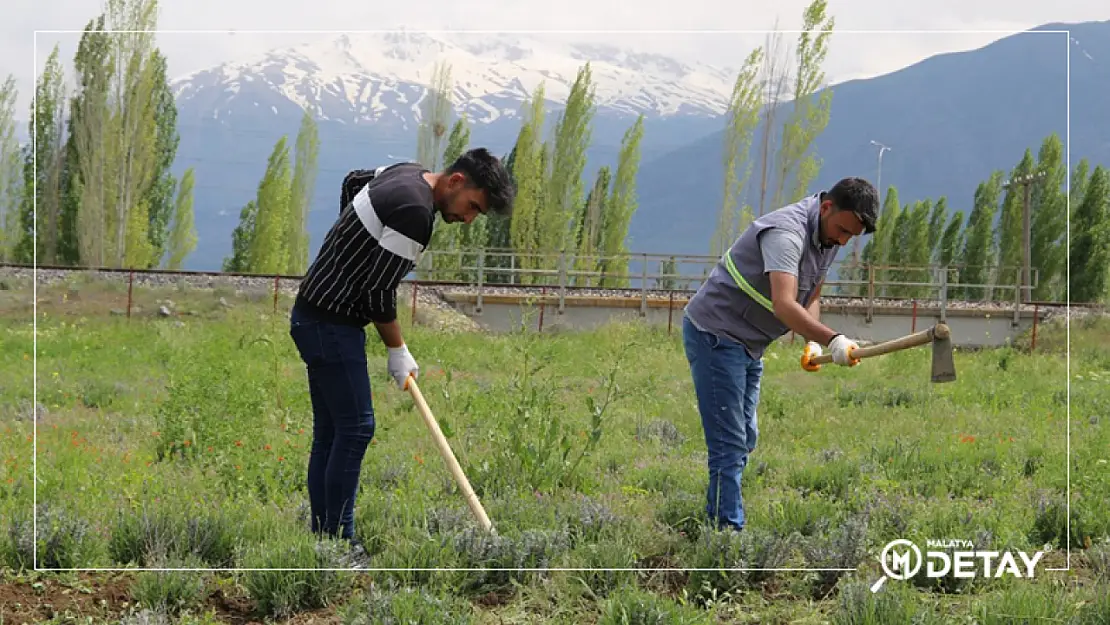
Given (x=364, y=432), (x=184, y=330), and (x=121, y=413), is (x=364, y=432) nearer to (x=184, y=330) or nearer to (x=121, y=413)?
(x=121, y=413)

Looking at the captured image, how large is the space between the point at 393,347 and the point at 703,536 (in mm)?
1456

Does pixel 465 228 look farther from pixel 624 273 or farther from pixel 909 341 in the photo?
pixel 909 341

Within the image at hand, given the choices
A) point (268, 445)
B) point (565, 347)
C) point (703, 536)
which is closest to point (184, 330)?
point (565, 347)

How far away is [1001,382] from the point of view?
1021cm

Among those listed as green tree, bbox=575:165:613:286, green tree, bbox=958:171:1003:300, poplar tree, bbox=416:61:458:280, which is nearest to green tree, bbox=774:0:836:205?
poplar tree, bbox=416:61:458:280

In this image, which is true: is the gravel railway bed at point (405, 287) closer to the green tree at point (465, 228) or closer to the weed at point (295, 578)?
the green tree at point (465, 228)

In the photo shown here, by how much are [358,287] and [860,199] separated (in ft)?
6.44

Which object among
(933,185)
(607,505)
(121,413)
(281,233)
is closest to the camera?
(607,505)

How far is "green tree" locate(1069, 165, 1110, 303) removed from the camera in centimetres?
2761

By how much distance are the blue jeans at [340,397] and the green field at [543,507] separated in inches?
8.4

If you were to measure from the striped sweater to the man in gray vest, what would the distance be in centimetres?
131

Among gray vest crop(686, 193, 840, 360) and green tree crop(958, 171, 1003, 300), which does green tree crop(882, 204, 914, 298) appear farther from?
gray vest crop(686, 193, 840, 360)

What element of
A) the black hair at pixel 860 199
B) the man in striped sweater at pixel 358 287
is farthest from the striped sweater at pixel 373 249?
the black hair at pixel 860 199

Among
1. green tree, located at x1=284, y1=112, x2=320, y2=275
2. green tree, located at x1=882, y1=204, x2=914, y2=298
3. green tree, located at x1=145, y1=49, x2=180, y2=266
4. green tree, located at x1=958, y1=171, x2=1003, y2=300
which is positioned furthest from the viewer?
green tree, located at x1=882, y1=204, x2=914, y2=298
